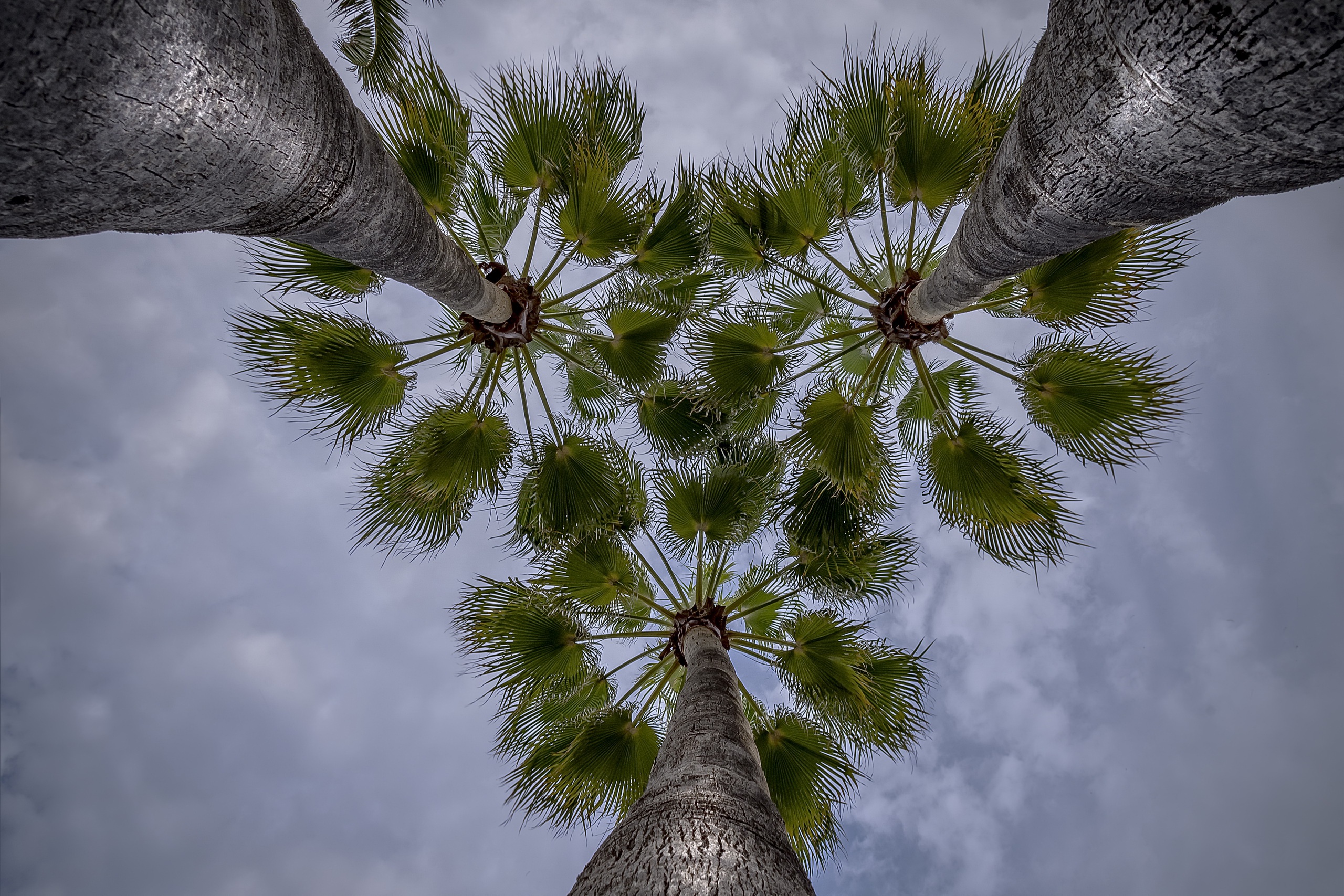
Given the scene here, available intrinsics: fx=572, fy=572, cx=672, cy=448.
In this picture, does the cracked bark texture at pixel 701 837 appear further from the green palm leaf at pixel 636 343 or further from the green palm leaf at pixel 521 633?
the green palm leaf at pixel 636 343

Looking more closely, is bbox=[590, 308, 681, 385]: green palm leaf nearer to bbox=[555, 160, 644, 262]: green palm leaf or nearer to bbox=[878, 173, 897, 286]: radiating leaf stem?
bbox=[555, 160, 644, 262]: green palm leaf

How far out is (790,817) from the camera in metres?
5.08

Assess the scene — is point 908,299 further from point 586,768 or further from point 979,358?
point 586,768

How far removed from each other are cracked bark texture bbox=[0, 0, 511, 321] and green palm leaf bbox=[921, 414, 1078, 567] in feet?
15.6

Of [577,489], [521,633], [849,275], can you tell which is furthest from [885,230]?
[521,633]

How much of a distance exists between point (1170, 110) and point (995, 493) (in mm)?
3961

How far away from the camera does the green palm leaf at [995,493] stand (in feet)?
14.5

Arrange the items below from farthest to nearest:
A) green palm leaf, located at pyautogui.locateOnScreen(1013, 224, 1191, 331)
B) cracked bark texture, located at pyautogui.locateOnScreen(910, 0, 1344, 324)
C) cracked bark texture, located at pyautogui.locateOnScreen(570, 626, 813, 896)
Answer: green palm leaf, located at pyautogui.locateOnScreen(1013, 224, 1191, 331) < cracked bark texture, located at pyautogui.locateOnScreen(570, 626, 813, 896) < cracked bark texture, located at pyautogui.locateOnScreen(910, 0, 1344, 324)

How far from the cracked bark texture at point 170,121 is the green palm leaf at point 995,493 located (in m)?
4.77

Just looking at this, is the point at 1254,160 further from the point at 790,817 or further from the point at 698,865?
the point at 790,817

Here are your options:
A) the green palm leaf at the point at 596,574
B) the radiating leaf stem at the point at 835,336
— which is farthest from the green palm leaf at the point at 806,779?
the radiating leaf stem at the point at 835,336

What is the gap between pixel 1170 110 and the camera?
4.00ft

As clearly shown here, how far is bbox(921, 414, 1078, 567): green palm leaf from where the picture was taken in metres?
4.42

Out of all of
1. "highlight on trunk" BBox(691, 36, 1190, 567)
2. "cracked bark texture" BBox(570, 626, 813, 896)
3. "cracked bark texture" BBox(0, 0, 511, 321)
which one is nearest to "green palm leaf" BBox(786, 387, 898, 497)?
"highlight on trunk" BBox(691, 36, 1190, 567)
